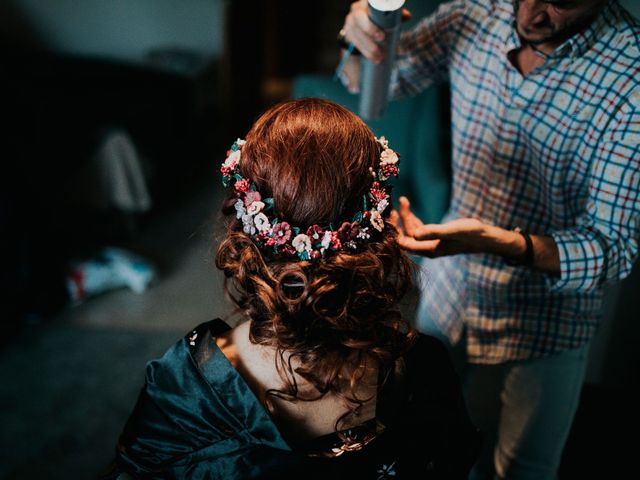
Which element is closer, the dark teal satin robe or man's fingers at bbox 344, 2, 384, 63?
the dark teal satin robe

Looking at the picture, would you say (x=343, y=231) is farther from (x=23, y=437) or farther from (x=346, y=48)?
(x=23, y=437)

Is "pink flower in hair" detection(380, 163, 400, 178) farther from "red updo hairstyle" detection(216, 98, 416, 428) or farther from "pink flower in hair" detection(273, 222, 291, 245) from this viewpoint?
"pink flower in hair" detection(273, 222, 291, 245)

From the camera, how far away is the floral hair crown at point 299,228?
87 cm

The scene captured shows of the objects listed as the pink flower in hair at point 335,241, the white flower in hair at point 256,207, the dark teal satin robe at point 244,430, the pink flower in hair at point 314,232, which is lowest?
the dark teal satin robe at point 244,430

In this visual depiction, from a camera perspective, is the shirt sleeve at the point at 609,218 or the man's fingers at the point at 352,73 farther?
the man's fingers at the point at 352,73

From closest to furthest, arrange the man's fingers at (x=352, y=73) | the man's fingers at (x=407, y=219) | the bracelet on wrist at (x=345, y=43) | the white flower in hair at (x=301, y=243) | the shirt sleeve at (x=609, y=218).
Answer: the white flower in hair at (x=301, y=243) → the shirt sleeve at (x=609, y=218) → the man's fingers at (x=407, y=219) → the bracelet on wrist at (x=345, y=43) → the man's fingers at (x=352, y=73)

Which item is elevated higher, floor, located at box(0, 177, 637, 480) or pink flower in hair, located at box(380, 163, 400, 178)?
pink flower in hair, located at box(380, 163, 400, 178)

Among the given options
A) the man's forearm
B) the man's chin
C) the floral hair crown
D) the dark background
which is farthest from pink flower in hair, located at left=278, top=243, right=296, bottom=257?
the dark background

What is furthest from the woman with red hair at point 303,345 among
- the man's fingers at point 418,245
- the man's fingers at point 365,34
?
the man's fingers at point 365,34

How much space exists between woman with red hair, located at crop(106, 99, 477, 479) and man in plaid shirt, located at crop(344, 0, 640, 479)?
0.25 metres

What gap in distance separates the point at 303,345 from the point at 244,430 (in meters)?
0.17

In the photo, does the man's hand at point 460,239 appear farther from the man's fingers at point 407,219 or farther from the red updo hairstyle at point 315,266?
the red updo hairstyle at point 315,266

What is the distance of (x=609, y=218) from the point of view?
3.61 feet

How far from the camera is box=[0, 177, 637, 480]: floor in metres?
1.91
